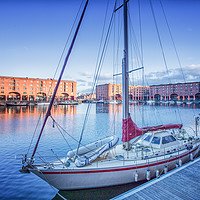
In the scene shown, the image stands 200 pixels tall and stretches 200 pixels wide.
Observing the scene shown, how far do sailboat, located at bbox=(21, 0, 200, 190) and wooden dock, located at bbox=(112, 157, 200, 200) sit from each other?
44.9 inches

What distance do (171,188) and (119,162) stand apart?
269 centimetres

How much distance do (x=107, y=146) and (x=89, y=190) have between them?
2.49 meters

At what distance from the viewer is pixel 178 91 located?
12838 centimetres

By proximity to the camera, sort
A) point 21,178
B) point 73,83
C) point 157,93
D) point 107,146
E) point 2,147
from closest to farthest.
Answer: point 107,146, point 21,178, point 2,147, point 73,83, point 157,93

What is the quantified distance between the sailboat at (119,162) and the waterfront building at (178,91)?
130663mm

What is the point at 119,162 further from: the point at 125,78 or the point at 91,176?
the point at 125,78

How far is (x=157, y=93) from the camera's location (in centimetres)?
13988

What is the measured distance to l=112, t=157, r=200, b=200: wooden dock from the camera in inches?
229

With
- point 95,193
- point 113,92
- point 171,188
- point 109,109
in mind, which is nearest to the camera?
point 171,188

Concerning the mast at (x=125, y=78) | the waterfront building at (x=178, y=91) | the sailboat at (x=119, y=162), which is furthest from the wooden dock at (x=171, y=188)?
the waterfront building at (x=178, y=91)

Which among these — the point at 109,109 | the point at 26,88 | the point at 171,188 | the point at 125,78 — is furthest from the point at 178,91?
the point at 171,188

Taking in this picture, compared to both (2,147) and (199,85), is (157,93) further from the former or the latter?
(2,147)

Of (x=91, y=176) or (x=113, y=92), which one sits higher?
(x=113, y=92)

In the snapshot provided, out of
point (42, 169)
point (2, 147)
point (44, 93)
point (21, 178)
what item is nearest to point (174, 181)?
point (42, 169)
